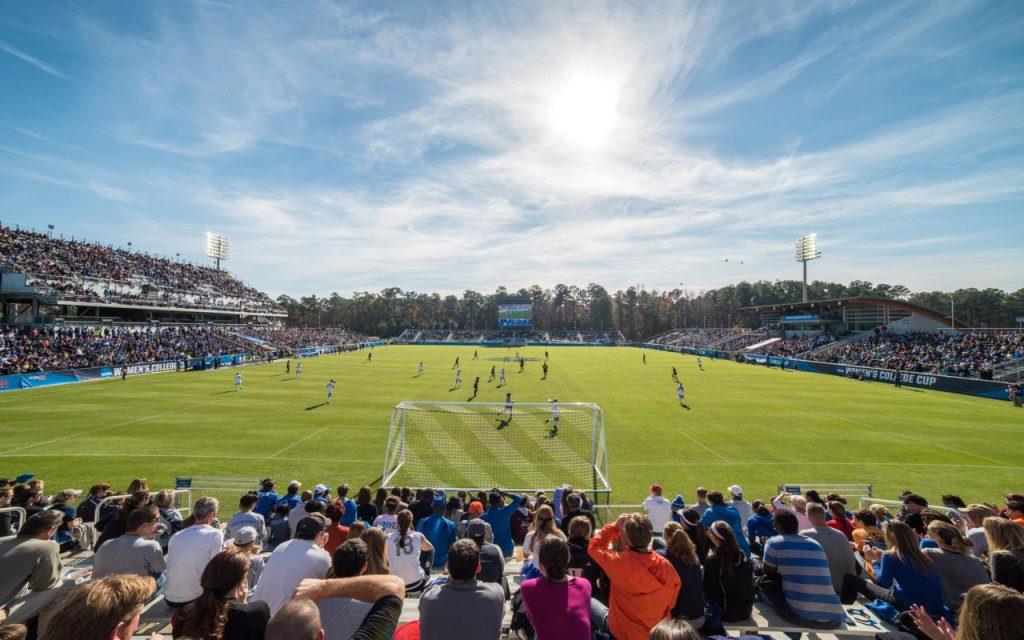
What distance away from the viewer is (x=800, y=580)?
16.2 feet

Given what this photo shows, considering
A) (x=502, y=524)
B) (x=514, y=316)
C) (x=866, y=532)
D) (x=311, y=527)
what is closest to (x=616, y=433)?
(x=502, y=524)

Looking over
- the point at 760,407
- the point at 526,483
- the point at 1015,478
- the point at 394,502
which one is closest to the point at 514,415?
the point at 526,483

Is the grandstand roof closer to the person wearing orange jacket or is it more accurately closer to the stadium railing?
the person wearing orange jacket

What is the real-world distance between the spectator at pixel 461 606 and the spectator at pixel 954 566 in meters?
4.80

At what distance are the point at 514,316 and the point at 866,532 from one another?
94388 mm

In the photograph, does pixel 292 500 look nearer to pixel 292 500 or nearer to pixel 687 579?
pixel 292 500

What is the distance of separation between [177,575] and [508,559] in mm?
5378

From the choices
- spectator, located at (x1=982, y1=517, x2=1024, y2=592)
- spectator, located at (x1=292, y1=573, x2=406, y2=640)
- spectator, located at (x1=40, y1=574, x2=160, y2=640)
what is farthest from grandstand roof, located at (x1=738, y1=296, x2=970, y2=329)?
spectator, located at (x1=40, y1=574, x2=160, y2=640)

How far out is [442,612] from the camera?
340 cm

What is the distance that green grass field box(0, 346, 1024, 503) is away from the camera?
47.3ft

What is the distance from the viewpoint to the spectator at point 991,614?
2.39 metres

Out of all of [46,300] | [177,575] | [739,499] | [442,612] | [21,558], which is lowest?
[739,499]

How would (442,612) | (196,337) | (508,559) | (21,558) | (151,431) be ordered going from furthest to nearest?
(196,337), (151,431), (508,559), (21,558), (442,612)

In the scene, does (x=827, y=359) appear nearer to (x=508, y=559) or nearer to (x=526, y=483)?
(x=526, y=483)
